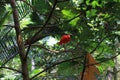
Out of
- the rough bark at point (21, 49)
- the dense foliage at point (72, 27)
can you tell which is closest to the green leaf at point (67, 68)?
the dense foliage at point (72, 27)

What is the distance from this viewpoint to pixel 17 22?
3.79 ft

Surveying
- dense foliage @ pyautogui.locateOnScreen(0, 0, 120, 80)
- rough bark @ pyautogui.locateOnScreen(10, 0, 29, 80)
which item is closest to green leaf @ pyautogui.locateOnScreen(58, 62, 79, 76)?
dense foliage @ pyautogui.locateOnScreen(0, 0, 120, 80)

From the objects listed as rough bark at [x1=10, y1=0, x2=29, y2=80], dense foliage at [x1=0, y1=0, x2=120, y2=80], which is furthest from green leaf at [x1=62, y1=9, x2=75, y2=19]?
rough bark at [x1=10, y1=0, x2=29, y2=80]

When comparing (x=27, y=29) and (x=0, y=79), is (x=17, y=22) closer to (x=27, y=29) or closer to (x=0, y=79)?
(x=27, y=29)

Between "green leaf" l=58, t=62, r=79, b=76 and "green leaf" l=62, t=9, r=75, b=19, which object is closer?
"green leaf" l=62, t=9, r=75, b=19

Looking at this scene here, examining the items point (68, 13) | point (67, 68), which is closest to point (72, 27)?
point (68, 13)

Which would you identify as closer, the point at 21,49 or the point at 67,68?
the point at 21,49

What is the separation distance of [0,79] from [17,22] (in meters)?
0.43

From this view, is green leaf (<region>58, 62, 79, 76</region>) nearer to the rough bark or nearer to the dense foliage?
the dense foliage

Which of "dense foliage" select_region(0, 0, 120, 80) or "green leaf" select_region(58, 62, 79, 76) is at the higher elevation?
"dense foliage" select_region(0, 0, 120, 80)

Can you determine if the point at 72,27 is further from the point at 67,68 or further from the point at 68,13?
the point at 67,68

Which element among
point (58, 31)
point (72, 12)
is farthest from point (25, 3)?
point (72, 12)

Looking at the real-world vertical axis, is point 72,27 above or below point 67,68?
above

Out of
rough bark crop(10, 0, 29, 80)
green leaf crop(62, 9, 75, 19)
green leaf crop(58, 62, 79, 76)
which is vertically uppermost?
green leaf crop(62, 9, 75, 19)
